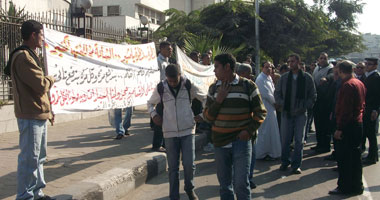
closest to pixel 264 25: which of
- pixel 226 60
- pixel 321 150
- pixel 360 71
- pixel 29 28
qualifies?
pixel 360 71

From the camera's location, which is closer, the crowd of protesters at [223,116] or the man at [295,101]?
the crowd of protesters at [223,116]

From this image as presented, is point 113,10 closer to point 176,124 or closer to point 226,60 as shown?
point 176,124

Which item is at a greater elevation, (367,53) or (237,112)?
(367,53)

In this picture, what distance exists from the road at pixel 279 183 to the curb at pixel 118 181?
0.43ft

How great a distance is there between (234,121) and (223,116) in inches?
4.9

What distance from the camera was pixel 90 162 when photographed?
5957mm

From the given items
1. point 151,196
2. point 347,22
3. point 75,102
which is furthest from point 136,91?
point 347,22

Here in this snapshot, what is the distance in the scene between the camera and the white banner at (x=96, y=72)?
5.07 m

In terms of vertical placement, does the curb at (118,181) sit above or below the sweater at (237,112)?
below

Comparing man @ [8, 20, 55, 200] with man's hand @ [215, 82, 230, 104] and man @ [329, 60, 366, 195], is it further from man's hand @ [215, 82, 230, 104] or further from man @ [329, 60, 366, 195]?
man @ [329, 60, 366, 195]

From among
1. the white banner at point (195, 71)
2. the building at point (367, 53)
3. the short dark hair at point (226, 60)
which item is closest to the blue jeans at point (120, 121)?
the white banner at point (195, 71)

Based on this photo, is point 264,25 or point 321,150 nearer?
point 321,150

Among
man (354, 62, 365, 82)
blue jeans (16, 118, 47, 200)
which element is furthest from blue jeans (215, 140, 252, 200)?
man (354, 62, 365, 82)

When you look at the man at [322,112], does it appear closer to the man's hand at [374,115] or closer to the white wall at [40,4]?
the man's hand at [374,115]
